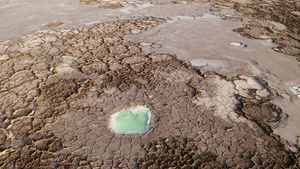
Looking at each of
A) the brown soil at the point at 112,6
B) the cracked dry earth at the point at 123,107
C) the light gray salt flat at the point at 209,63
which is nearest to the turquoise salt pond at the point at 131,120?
the cracked dry earth at the point at 123,107

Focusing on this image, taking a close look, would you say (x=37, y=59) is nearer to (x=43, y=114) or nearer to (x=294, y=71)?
(x=43, y=114)

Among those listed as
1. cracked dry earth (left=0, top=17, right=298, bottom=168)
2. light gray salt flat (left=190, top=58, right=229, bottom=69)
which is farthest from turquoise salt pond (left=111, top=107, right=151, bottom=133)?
light gray salt flat (left=190, top=58, right=229, bottom=69)

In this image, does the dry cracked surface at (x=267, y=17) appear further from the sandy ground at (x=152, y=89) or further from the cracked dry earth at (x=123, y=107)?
the cracked dry earth at (x=123, y=107)

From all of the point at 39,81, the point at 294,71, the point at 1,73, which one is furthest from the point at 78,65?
the point at 294,71

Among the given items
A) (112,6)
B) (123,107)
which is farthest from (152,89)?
(112,6)

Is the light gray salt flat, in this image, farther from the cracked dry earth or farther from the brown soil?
the brown soil
